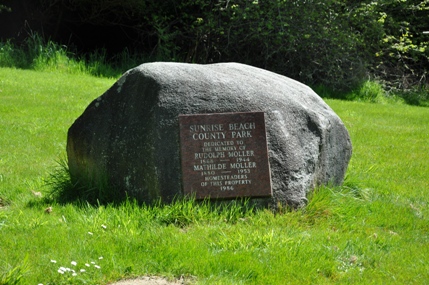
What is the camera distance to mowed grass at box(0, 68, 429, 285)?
4785 mm

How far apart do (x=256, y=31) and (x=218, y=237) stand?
11538 mm

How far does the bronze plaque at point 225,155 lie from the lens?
19.5 feet

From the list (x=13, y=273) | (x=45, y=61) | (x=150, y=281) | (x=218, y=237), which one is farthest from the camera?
(x=45, y=61)

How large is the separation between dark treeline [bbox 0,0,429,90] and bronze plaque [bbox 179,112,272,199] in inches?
398

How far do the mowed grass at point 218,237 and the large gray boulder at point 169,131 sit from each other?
0.23 m

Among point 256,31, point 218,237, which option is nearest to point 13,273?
point 218,237

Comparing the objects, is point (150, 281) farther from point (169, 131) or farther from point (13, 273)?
point (169, 131)

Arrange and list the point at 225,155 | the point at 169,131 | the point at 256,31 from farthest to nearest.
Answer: the point at 256,31
the point at 225,155
the point at 169,131

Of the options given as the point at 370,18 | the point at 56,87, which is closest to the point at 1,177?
the point at 56,87

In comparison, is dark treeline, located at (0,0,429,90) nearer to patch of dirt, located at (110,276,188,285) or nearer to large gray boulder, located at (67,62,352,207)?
large gray boulder, located at (67,62,352,207)

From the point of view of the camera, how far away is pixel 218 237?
5.42 m

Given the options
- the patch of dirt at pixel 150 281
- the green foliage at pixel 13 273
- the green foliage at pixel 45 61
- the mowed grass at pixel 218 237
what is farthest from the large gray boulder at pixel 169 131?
the green foliage at pixel 45 61

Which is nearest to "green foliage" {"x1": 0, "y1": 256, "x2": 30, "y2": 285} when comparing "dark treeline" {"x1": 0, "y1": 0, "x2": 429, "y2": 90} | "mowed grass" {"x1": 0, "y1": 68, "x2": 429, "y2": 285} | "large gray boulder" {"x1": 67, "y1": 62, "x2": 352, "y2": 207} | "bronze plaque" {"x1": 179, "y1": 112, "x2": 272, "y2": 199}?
"mowed grass" {"x1": 0, "y1": 68, "x2": 429, "y2": 285}

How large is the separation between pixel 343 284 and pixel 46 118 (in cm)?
627
